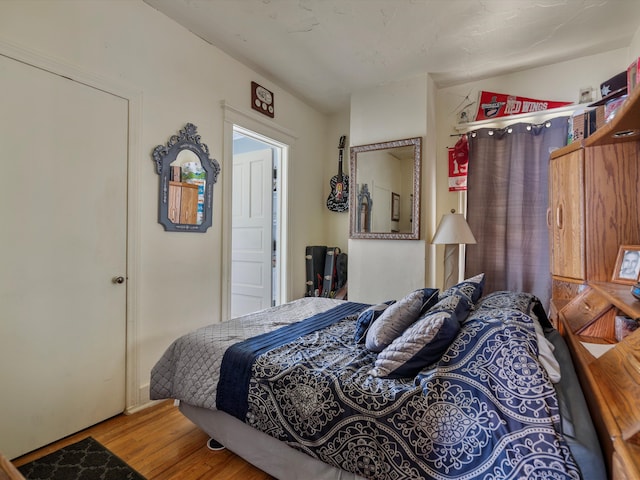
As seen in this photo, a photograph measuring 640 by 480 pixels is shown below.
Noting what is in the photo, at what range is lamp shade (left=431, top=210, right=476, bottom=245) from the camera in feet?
8.74

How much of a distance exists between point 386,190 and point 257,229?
1.52 meters

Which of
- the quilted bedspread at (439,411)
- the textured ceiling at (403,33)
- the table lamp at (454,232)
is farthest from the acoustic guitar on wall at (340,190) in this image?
the quilted bedspread at (439,411)

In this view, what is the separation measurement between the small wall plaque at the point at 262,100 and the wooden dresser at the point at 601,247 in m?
2.46

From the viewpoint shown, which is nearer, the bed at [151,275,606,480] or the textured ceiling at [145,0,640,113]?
the bed at [151,275,606,480]

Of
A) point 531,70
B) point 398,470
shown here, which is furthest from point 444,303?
point 531,70

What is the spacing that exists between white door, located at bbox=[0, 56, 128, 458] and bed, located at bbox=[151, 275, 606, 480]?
20.5 inches

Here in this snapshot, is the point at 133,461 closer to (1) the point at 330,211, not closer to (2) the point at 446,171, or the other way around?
(1) the point at 330,211

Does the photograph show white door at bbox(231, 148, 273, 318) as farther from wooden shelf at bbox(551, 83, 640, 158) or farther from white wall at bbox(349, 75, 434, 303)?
wooden shelf at bbox(551, 83, 640, 158)

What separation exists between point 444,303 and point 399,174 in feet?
6.45

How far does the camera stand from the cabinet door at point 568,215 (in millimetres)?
1223

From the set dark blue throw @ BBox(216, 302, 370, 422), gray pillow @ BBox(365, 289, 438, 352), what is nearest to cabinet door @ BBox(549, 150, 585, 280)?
gray pillow @ BBox(365, 289, 438, 352)

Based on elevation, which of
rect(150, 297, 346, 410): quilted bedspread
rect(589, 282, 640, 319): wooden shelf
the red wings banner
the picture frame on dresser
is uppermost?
the red wings banner

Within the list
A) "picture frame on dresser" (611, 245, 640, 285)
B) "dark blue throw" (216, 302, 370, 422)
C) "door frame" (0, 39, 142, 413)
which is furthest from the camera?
"door frame" (0, 39, 142, 413)

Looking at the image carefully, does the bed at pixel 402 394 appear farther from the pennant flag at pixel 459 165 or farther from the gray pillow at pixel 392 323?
the pennant flag at pixel 459 165
